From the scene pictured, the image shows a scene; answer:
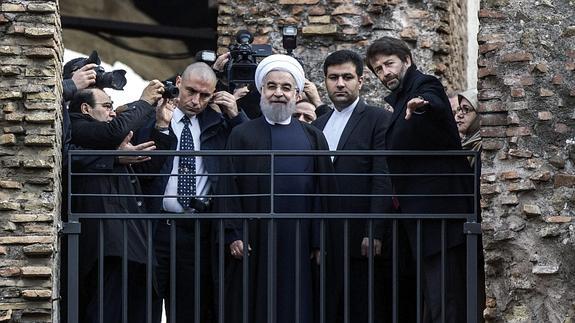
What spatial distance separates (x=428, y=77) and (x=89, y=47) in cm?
843

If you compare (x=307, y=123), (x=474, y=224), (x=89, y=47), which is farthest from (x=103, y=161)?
(x=89, y=47)

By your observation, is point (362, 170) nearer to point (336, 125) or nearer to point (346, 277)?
point (336, 125)

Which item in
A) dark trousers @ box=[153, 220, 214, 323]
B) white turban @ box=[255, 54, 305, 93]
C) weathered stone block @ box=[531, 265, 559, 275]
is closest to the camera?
weathered stone block @ box=[531, 265, 559, 275]

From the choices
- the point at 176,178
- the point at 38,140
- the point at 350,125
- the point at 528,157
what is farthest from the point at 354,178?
Result: the point at 38,140

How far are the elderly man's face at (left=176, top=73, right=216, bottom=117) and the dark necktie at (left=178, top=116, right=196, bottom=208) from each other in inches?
2.8

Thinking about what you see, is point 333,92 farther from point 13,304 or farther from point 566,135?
point 13,304

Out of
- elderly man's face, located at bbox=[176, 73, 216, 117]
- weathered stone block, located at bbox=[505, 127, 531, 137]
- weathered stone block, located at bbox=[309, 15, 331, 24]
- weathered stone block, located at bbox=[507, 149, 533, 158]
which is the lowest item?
weathered stone block, located at bbox=[507, 149, 533, 158]

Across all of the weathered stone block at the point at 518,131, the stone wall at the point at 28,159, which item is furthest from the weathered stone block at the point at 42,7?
the weathered stone block at the point at 518,131

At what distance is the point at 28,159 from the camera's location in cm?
1129

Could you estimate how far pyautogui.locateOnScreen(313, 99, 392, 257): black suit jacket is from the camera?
38.9 feet

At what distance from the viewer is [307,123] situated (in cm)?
1222

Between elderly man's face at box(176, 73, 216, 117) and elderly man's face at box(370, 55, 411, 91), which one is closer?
elderly man's face at box(370, 55, 411, 91)

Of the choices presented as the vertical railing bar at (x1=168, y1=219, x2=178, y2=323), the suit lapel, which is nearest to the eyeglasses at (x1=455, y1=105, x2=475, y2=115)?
the suit lapel

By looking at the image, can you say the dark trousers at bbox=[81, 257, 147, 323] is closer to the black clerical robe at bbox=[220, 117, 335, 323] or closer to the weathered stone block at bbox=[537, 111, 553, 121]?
the black clerical robe at bbox=[220, 117, 335, 323]
